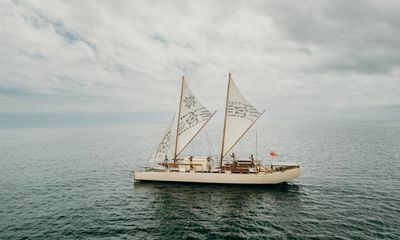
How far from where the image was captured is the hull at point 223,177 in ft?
124

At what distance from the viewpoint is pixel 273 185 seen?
127 feet

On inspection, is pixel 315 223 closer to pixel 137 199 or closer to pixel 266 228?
pixel 266 228

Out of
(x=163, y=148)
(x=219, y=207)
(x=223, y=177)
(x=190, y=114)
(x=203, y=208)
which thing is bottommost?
(x=203, y=208)

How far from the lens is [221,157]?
4091 cm

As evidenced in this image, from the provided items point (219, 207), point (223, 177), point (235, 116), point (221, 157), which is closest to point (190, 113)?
point (235, 116)

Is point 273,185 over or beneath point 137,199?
over

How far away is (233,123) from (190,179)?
39.8 ft

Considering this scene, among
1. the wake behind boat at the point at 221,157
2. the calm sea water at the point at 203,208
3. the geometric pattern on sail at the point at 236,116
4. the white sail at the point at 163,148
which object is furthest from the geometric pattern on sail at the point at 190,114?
the calm sea water at the point at 203,208

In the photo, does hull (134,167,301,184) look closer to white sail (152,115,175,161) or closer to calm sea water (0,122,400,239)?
calm sea water (0,122,400,239)

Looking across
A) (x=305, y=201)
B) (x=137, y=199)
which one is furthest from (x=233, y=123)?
(x=137, y=199)

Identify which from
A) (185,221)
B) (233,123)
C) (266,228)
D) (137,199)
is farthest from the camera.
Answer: (233,123)

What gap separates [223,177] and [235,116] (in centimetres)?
1060

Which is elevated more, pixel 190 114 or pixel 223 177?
pixel 190 114

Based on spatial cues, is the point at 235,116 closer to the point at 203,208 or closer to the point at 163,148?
the point at 163,148
